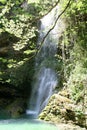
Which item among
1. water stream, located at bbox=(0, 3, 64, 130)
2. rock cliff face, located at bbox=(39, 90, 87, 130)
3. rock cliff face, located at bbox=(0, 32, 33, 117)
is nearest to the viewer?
Result: rock cliff face, located at bbox=(39, 90, 87, 130)

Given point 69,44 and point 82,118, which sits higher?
point 69,44

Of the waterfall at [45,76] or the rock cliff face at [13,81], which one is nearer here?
the waterfall at [45,76]

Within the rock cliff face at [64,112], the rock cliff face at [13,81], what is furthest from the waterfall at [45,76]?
the rock cliff face at [64,112]

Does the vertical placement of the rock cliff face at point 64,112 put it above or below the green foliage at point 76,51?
below

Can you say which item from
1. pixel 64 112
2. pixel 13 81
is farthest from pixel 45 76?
pixel 64 112

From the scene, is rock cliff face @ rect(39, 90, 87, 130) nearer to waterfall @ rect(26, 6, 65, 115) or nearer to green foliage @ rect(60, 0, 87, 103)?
green foliage @ rect(60, 0, 87, 103)

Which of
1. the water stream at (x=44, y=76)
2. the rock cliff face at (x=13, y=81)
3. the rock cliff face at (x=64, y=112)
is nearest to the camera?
the rock cliff face at (x=64, y=112)

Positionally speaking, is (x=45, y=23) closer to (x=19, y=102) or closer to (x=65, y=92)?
(x=19, y=102)

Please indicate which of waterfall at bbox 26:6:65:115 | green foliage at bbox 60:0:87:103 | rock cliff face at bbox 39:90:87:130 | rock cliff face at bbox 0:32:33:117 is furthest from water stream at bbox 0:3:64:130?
rock cliff face at bbox 39:90:87:130

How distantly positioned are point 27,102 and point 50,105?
555cm

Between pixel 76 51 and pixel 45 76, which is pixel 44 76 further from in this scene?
pixel 76 51

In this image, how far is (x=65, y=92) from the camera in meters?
11.1

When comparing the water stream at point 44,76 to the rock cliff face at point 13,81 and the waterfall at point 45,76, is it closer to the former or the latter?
the waterfall at point 45,76

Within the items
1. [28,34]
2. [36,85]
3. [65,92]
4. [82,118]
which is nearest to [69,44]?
[65,92]
